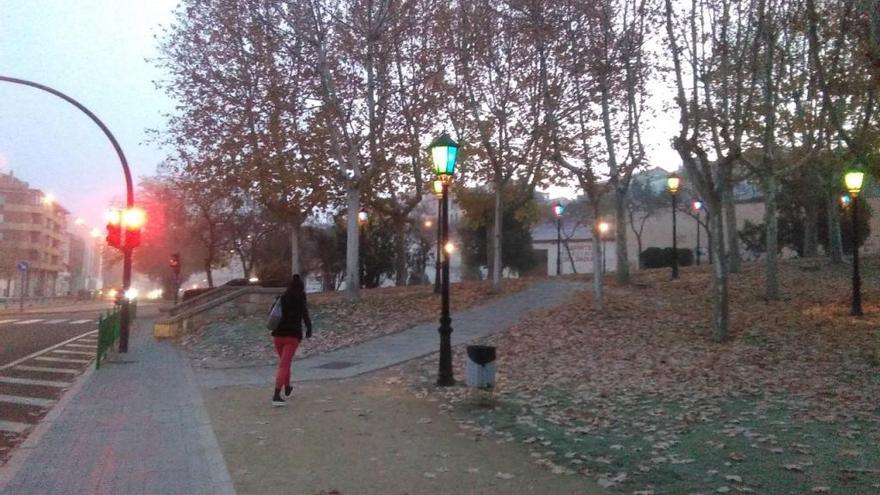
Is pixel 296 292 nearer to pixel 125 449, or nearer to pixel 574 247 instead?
pixel 125 449

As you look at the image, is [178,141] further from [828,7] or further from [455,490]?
[455,490]

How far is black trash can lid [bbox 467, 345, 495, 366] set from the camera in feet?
35.0

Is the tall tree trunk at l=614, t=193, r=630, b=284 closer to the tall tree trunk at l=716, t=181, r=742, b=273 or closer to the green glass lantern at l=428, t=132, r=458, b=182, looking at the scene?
the tall tree trunk at l=716, t=181, r=742, b=273

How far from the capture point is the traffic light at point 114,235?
18591 mm

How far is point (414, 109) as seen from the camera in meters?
25.2

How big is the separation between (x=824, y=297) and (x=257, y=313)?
15.7 m

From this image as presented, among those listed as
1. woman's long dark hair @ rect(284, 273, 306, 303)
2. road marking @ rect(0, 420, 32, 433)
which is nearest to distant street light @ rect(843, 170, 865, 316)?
woman's long dark hair @ rect(284, 273, 306, 303)

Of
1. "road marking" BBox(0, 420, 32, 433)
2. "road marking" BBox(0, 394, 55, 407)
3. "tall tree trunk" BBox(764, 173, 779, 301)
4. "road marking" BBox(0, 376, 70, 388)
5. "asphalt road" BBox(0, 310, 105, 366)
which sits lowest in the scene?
"road marking" BBox(0, 420, 32, 433)

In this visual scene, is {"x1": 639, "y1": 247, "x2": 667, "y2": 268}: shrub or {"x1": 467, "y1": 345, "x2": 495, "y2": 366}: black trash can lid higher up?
{"x1": 639, "y1": 247, "x2": 667, "y2": 268}: shrub

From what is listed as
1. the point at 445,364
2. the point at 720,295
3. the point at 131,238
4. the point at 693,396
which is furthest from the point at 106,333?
the point at 720,295

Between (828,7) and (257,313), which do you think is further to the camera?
(257,313)

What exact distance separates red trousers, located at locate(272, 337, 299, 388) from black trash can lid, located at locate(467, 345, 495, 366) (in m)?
2.43

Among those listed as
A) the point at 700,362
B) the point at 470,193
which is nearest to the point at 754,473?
the point at 700,362

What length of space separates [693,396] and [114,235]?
13329 millimetres
